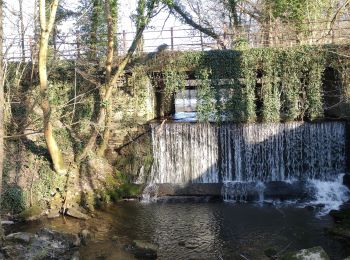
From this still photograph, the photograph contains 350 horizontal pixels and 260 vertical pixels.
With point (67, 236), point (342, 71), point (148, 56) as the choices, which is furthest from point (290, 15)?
point (67, 236)

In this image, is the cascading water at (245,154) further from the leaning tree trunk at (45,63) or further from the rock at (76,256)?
the rock at (76,256)

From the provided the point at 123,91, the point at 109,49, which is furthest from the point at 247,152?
the point at 109,49

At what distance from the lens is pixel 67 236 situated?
34.4ft

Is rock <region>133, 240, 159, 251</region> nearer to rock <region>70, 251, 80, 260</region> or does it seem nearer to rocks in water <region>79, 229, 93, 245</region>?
rocks in water <region>79, 229, 93, 245</region>

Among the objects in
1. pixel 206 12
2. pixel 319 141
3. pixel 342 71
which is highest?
pixel 206 12

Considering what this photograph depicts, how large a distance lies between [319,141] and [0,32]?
1090 cm

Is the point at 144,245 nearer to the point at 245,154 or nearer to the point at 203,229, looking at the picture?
the point at 203,229

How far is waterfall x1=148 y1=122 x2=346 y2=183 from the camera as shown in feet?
49.5

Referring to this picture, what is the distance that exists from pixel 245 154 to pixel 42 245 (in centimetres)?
812

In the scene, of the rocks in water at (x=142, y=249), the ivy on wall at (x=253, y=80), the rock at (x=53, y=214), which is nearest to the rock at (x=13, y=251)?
the rocks in water at (x=142, y=249)

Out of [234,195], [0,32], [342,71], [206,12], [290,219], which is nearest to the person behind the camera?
[0,32]

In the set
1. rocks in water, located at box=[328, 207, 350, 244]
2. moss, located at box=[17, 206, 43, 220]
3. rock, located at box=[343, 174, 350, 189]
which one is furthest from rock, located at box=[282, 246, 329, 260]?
moss, located at box=[17, 206, 43, 220]

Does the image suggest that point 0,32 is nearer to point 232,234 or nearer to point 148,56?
point 232,234

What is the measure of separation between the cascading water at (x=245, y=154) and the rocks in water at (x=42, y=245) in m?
5.62
